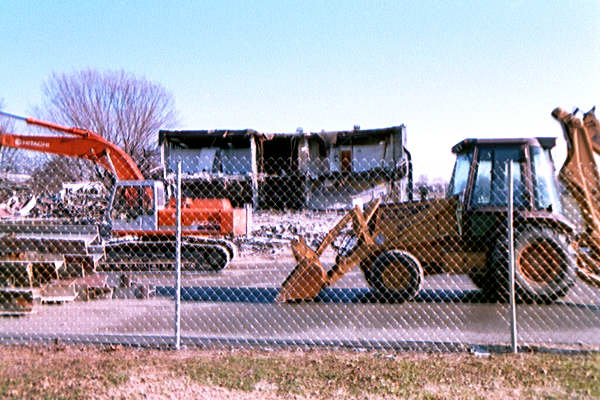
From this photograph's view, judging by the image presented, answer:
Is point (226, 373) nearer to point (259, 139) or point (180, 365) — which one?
point (180, 365)

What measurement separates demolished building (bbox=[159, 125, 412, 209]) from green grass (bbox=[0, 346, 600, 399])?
2204cm

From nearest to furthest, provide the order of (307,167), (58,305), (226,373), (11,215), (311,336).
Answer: (226,373)
(311,336)
(58,305)
(11,215)
(307,167)

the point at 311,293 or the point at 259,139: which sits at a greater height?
the point at 259,139

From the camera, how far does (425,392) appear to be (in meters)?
4.08

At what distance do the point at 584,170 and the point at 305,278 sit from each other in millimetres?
4375

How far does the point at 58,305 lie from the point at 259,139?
70.5 feet

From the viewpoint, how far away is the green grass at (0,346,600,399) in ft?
13.4

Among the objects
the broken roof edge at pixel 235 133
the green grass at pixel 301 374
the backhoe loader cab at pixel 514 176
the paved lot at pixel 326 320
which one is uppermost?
the broken roof edge at pixel 235 133

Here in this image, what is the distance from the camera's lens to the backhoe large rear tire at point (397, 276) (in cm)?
772

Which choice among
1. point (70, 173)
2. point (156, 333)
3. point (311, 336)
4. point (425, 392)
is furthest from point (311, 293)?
point (70, 173)

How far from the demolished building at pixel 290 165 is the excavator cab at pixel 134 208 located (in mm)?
14775

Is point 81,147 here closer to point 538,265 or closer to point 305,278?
point 305,278

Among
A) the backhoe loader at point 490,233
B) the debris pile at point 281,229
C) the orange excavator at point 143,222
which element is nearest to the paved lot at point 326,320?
the backhoe loader at point 490,233

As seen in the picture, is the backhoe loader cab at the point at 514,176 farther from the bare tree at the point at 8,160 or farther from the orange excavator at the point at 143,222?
→ the bare tree at the point at 8,160
